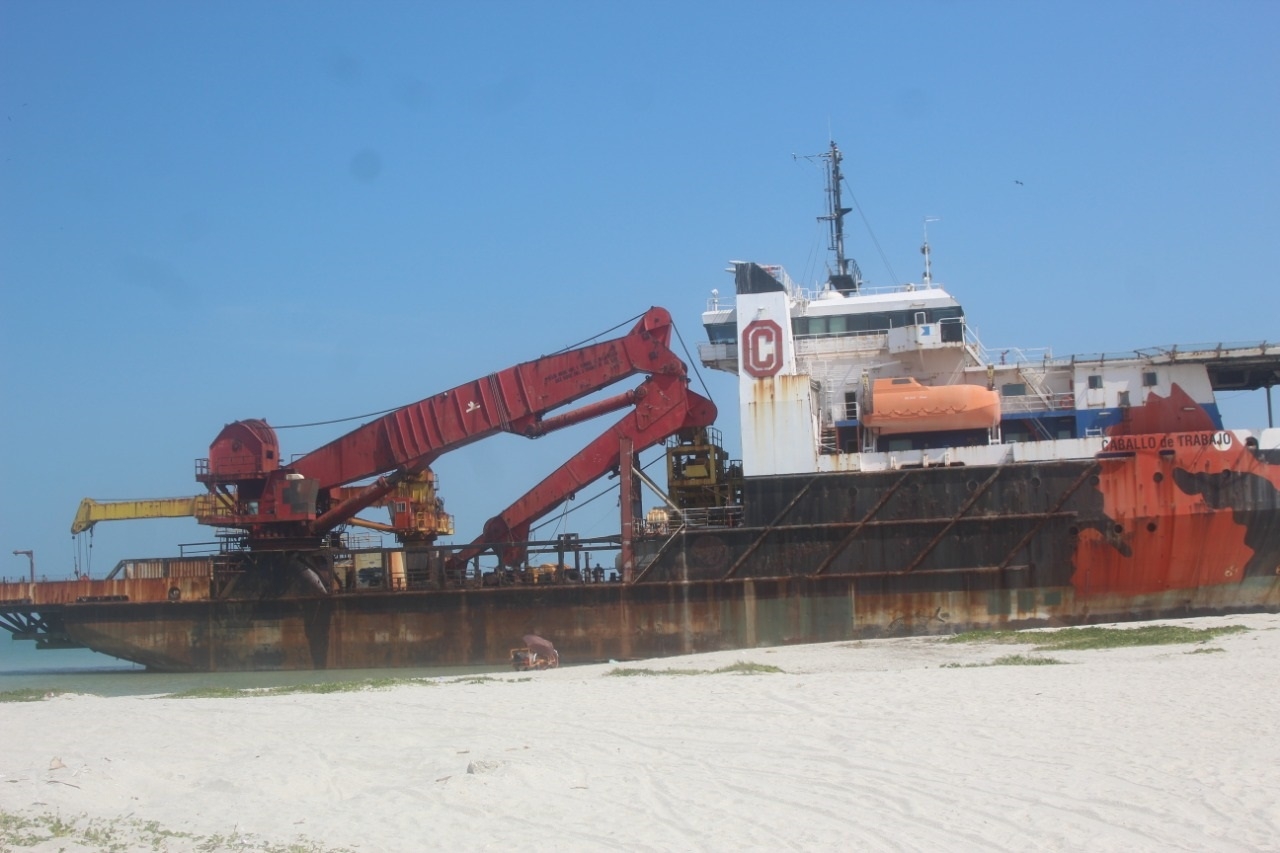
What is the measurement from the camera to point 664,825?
24.9ft

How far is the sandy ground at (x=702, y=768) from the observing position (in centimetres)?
740

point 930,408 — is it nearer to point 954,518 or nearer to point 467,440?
point 954,518

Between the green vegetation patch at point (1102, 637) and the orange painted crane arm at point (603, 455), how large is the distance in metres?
7.18

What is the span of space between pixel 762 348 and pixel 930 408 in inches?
138

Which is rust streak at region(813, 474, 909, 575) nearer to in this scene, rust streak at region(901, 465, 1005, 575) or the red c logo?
rust streak at region(901, 465, 1005, 575)

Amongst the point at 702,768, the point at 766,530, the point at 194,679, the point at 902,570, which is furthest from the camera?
the point at 194,679

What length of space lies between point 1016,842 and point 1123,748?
2.78m

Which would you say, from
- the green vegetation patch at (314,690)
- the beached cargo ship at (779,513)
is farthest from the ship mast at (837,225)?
the green vegetation patch at (314,690)

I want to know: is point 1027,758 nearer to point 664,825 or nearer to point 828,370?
point 664,825

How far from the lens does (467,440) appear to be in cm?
2523

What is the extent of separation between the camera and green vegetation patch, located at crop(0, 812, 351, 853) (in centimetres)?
739

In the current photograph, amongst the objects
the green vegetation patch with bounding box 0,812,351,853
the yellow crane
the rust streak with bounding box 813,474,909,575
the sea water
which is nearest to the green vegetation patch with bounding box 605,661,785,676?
the sea water

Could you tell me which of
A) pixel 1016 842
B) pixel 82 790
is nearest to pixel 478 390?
pixel 82 790

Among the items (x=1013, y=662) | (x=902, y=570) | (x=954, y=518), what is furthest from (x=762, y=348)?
(x=1013, y=662)
